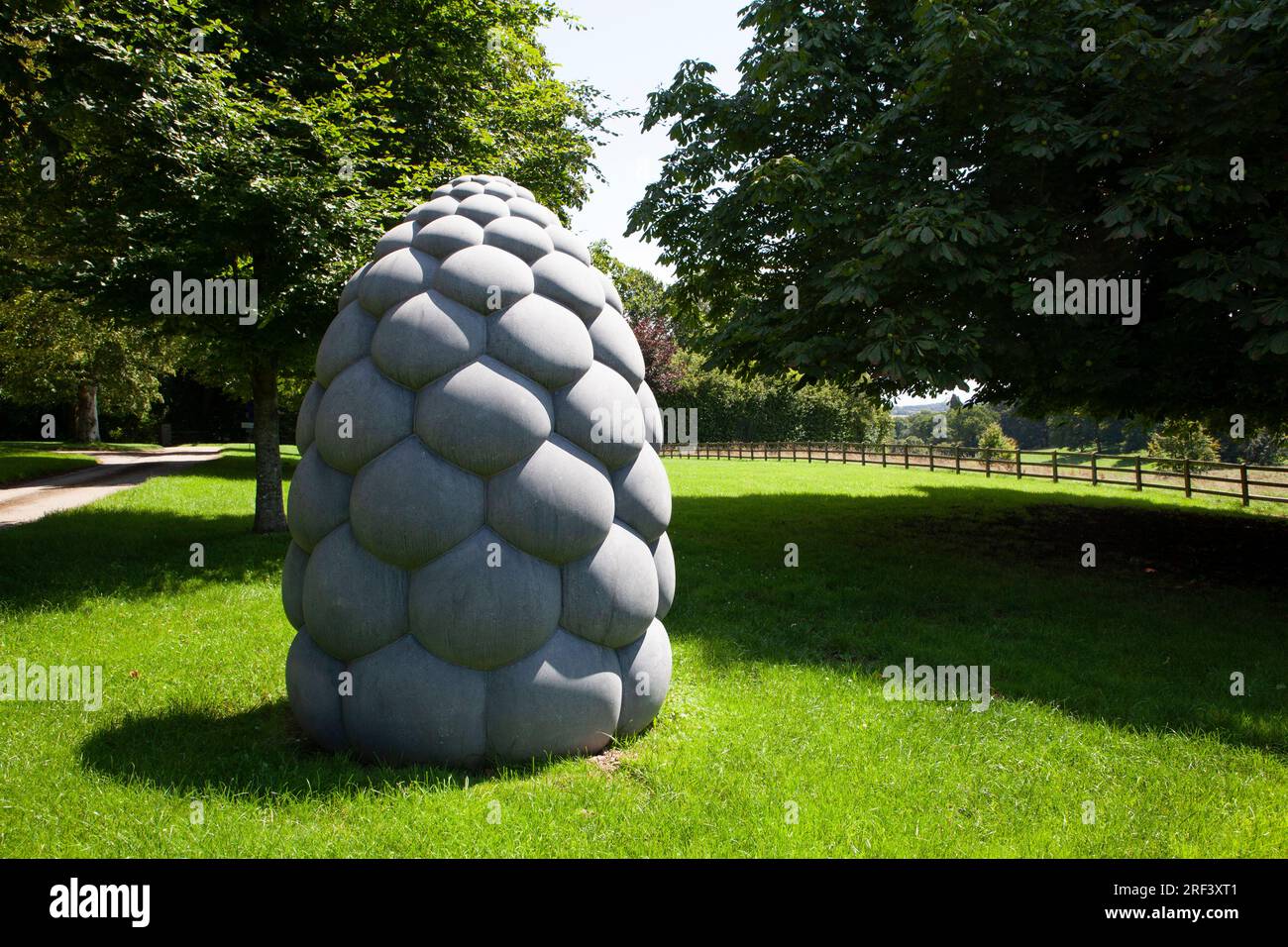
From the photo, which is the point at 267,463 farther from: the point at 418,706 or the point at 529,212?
the point at 418,706

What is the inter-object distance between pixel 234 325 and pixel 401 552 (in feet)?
26.7

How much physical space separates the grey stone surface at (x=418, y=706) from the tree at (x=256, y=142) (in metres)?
7.12

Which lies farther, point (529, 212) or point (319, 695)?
point (529, 212)

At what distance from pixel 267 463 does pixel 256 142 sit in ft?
17.2

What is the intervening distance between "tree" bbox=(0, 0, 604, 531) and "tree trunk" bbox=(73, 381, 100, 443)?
26353 mm

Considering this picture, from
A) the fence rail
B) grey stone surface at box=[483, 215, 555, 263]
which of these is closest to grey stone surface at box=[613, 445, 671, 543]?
grey stone surface at box=[483, 215, 555, 263]

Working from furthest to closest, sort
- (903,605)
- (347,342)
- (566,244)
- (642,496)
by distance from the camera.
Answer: (903,605), (566,244), (642,496), (347,342)

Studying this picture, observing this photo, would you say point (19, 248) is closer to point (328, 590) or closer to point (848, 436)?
point (328, 590)

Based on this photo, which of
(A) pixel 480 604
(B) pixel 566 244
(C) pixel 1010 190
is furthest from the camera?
(C) pixel 1010 190

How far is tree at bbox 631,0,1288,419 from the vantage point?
7488 millimetres

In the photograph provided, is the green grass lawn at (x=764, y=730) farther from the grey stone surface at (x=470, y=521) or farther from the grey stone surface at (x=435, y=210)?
the grey stone surface at (x=435, y=210)

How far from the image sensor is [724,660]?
21.4ft

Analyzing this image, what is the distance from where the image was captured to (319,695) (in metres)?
4.38

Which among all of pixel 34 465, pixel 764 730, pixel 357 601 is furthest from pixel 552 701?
pixel 34 465
